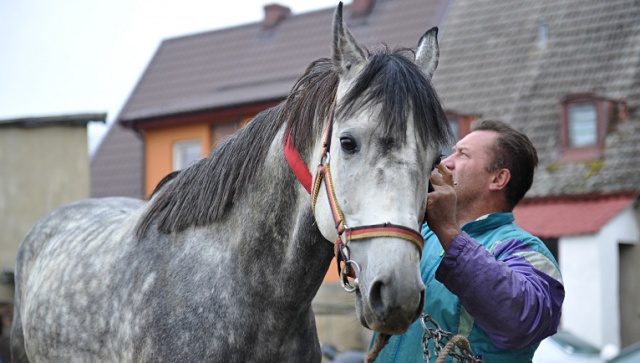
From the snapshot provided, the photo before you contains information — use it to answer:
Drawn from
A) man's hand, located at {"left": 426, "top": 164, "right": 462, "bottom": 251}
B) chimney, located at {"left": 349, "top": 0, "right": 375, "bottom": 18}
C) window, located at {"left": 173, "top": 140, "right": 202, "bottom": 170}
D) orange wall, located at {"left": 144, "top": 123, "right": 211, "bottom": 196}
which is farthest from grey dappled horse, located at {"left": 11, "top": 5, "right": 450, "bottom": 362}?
chimney, located at {"left": 349, "top": 0, "right": 375, "bottom": 18}

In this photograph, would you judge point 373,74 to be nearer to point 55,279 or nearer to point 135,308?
point 135,308

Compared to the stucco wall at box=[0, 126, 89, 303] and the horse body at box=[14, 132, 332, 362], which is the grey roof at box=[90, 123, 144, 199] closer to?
the stucco wall at box=[0, 126, 89, 303]

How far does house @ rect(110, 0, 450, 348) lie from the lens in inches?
831

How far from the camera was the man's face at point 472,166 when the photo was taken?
358 cm

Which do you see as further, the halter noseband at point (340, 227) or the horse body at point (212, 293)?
the horse body at point (212, 293)

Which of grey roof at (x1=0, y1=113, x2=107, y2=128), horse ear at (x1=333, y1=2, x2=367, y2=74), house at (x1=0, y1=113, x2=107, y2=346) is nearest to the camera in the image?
horse ear at (x1=333, y1=2, x2=367, y2=74)

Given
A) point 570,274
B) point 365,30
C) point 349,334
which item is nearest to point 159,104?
point 365,30

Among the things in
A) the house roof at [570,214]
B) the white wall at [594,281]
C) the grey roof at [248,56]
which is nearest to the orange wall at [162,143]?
the grey roof at [248,56]

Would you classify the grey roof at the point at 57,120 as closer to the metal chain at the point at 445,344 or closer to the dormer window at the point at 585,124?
the metal chain at the point at 445,344

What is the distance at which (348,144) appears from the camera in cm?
273

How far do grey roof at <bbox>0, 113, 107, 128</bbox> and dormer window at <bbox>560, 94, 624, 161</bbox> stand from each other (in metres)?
11.5

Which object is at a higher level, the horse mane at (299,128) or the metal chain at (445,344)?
the horse mane at (299,128)

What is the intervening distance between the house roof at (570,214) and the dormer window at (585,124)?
1.19m

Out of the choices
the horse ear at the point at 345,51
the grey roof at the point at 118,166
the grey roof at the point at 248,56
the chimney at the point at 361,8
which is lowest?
the grey roof at the point at 118,166
